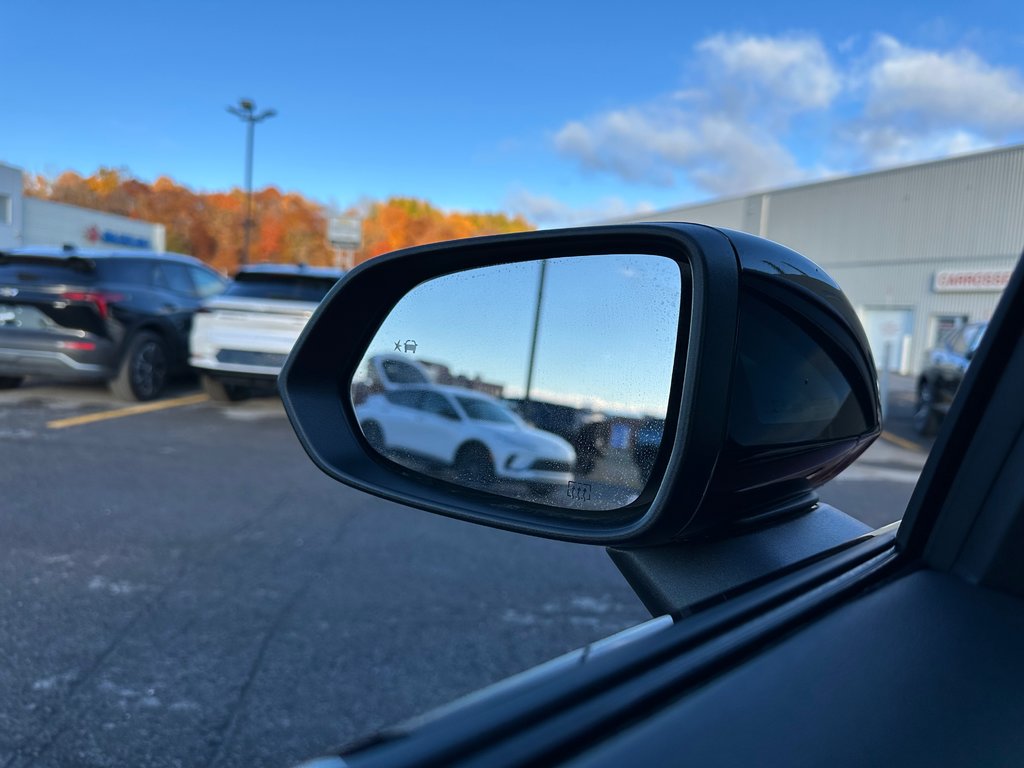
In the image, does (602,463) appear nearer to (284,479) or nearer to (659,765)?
(659,765)

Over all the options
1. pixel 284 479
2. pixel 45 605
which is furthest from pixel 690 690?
pixel 284 479

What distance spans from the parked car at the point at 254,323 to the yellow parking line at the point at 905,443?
291 inches

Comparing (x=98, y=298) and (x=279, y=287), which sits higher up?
(x=279, y=287)

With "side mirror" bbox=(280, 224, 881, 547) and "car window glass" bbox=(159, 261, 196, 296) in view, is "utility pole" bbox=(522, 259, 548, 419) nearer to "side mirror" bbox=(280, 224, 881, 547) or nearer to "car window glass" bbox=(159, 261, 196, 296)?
"side mirror" bbox=(280, 224, 881, 547)

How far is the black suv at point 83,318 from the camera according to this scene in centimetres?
819

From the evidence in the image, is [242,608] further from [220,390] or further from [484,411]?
[220,390]

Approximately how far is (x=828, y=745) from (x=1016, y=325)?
0.68 m

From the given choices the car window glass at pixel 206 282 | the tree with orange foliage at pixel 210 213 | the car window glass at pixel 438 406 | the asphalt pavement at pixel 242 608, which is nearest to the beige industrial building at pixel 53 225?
the tree with orange foliage at pixel 210 213

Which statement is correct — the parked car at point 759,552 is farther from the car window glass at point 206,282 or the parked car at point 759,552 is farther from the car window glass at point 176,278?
the car window glass at point 206,282

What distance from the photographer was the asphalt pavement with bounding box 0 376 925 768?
2520 mm

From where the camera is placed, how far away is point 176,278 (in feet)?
32.1

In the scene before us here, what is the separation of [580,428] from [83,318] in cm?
868

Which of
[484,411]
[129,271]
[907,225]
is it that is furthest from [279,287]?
[484,411]

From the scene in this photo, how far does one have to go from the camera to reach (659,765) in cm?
76
